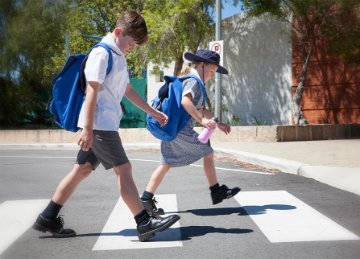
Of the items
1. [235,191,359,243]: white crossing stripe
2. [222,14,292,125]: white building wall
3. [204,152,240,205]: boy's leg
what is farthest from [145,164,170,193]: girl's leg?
[222,14,292,125]: white building wall

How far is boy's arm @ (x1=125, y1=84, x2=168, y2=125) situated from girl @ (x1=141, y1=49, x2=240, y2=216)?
427mm

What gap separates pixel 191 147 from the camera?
534 centimetres

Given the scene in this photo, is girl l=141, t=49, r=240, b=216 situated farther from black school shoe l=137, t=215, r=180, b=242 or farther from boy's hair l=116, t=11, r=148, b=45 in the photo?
boy's hair l=116, t=11, r=148, b=45

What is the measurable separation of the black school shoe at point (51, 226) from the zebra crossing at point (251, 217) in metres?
0.24

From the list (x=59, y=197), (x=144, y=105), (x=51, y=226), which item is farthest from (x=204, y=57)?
(x=51, y=226)

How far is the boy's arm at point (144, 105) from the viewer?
4.57 metres

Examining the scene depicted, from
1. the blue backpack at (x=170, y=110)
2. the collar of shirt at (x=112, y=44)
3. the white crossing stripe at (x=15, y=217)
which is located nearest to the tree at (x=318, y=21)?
the blue backpack at (x=170, y=110)

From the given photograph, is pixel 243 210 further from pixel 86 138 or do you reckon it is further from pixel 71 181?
pixel 86 138

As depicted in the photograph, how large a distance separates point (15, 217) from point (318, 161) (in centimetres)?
583

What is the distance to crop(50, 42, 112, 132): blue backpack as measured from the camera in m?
4.14

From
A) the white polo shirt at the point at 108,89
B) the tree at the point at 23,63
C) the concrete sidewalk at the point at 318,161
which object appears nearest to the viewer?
the white polo shirt at the point at 108,89

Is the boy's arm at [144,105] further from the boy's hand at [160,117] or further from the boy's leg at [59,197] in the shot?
the boy's leg at [59,197]

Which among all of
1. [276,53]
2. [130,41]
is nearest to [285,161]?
[130,41]

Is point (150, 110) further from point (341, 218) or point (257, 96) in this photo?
point (257, 96)
